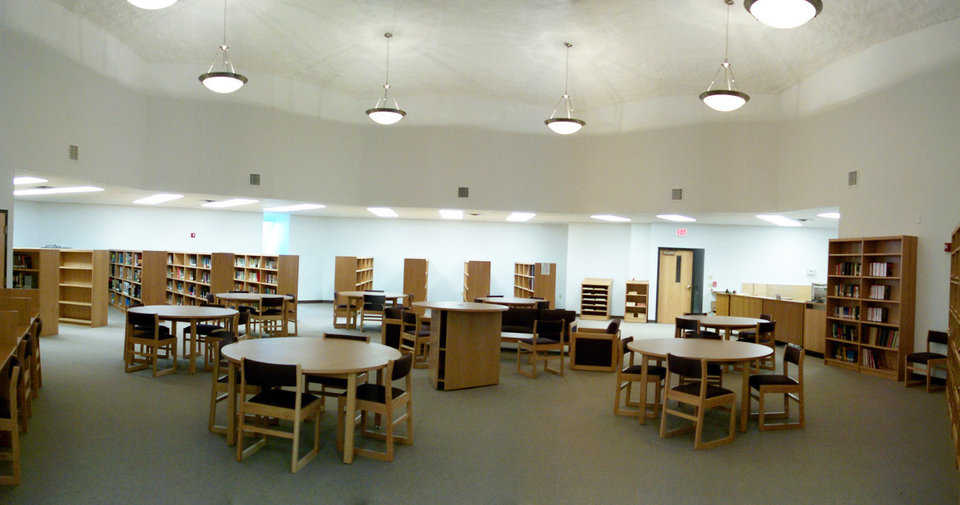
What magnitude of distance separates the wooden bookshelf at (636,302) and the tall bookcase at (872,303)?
567 centimetres

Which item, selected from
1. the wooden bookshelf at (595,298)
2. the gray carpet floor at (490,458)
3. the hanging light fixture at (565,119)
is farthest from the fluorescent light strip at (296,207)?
the wooden bookshelf at (595,298)

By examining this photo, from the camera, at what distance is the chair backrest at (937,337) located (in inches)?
330

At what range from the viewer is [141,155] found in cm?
1115

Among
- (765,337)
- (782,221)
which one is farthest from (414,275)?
(782,221)

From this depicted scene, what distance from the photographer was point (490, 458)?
16.3 ft

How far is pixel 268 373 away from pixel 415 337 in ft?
14.1

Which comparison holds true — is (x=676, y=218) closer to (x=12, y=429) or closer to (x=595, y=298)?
(x=595, y=298)

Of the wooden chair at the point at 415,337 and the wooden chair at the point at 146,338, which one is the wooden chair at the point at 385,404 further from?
the wooden chair at the point at 146,338

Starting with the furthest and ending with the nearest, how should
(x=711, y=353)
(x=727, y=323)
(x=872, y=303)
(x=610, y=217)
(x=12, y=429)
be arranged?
(x=610, y=217), (x=872, y=303), (x=727, y=323), (x=711, y=353), (x=12, y=429)

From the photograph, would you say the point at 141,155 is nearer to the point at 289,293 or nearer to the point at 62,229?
the point at 289,293

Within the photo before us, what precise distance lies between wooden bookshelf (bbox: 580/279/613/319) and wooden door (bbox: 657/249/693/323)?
51.8 inches

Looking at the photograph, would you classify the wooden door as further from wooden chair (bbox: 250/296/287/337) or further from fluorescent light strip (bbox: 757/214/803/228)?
wooden chair (bbox: 250/296/287/337)

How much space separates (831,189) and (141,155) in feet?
40.0

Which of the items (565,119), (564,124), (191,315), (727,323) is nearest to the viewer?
(191,315)
